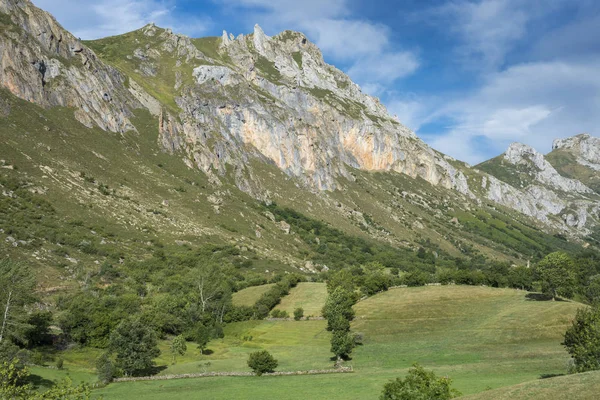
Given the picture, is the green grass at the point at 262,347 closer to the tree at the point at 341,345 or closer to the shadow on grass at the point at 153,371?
the shadow on grass at the point at 153,371

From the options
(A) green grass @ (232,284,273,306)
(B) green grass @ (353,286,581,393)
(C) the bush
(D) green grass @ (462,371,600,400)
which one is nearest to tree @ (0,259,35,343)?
(B) green grass @ (353,286,581,393)

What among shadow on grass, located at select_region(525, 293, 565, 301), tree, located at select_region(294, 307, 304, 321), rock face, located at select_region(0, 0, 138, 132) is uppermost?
rock face, located at select_region(0, 0, 138, 132)

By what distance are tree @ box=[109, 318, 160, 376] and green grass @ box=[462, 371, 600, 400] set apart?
46.6 meters

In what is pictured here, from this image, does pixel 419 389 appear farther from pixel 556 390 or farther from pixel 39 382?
pixel 39 382

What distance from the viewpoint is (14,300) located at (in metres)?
56.7

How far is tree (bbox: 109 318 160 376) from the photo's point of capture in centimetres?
5878

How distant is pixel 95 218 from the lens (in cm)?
13138

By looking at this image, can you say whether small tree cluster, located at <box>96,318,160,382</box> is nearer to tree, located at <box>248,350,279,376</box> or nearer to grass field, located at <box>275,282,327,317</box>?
tree, located at <box>248,350,279,376</box>

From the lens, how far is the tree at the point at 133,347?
193 ft

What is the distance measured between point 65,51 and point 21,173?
94019 mm

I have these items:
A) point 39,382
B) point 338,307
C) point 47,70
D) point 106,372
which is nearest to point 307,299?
point 338,307

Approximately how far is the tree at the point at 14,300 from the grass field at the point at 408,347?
51.5 ft

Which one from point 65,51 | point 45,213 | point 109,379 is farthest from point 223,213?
point 109,379

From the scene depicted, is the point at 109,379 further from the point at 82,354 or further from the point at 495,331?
the point at 495,331
